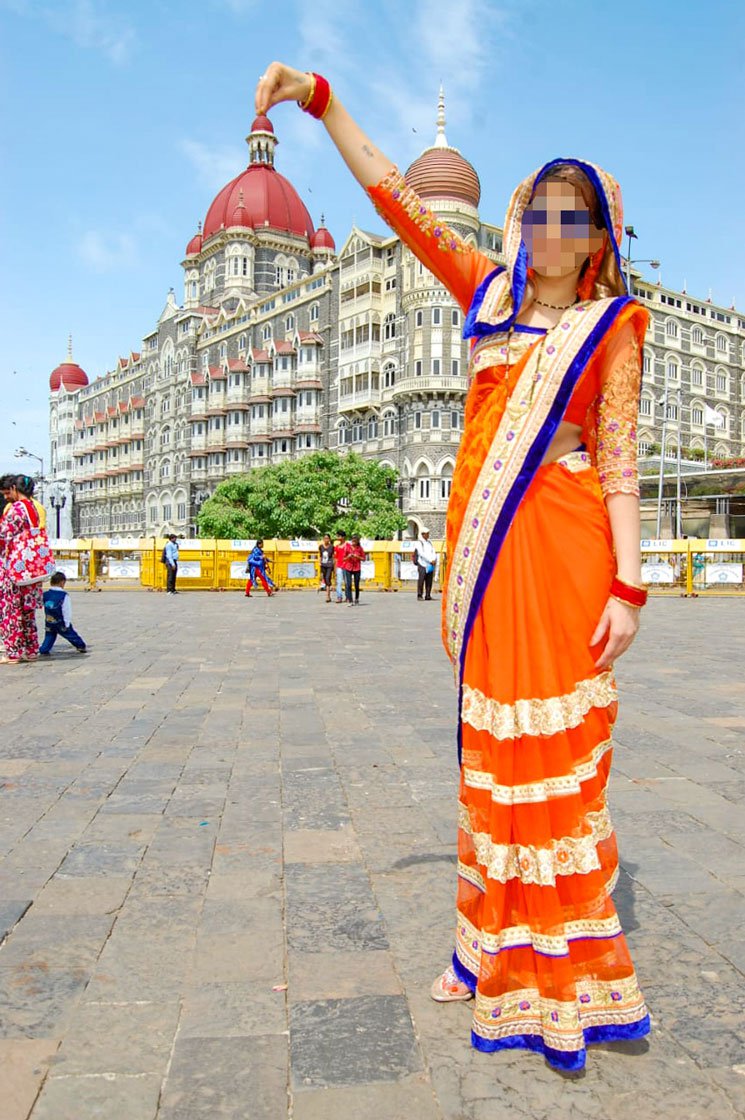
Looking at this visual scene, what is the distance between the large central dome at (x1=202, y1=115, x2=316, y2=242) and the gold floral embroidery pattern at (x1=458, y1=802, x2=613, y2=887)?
66092mm

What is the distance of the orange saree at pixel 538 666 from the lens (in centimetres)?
184

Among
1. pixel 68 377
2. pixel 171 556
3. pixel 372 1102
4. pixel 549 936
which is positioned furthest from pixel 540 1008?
pixel 68 377

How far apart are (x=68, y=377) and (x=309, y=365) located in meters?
54.3

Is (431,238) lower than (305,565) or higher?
higher

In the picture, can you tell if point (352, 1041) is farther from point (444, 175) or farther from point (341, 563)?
point (444, 175)

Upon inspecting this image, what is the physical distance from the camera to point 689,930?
2484 millimetres

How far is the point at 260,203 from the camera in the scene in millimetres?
64500

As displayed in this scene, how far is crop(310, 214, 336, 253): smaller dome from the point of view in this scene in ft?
216

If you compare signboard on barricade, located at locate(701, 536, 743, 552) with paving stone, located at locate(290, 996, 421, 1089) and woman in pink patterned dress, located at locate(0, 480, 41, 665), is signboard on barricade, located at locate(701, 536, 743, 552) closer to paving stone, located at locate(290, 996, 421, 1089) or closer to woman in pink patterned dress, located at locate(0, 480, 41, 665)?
woman in pink patterned dress, located at locate(0, 480, 41, 665)

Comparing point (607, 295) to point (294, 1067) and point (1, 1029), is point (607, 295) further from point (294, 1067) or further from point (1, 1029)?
point (1, 1029)

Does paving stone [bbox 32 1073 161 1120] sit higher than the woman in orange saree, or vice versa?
the woman in orange saree

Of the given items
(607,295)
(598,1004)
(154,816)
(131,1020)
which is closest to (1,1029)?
(131,1020)

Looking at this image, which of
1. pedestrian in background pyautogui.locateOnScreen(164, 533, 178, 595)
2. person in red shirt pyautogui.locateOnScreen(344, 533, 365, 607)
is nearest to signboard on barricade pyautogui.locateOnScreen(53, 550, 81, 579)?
pedestrian in background pyautogui.locateOnScreen(164, 533, 178, 595)

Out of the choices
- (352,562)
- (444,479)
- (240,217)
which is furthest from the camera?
(240,217)
